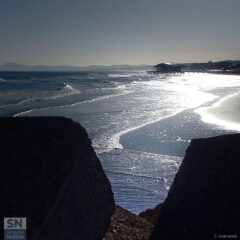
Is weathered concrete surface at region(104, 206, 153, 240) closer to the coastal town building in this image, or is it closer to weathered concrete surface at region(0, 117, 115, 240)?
weathered concrete surface at region(0, 117, 115, 240)

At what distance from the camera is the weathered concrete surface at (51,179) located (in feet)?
7.82

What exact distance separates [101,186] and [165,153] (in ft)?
21.3

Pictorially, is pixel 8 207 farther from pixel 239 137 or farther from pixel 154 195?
pixel 154 195

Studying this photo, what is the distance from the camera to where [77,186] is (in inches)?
108

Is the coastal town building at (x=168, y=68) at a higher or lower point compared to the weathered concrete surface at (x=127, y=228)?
higher

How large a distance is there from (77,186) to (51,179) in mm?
323

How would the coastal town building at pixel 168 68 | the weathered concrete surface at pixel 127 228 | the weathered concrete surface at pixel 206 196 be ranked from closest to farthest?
the weathered concrete surface at pixel 206 196, the weathered concrete surface at pixel 127 228, the coastal town building at pixel 168 68

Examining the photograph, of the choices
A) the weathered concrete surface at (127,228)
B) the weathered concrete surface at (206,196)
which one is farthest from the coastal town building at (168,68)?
the weathered concrete surface at (206,196)

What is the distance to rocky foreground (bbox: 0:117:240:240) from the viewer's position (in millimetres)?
2309

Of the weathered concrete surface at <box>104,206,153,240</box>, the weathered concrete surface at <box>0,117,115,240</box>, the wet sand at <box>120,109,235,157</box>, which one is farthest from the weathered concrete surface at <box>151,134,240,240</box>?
the wet sand at <box>120,109,235,157</box>

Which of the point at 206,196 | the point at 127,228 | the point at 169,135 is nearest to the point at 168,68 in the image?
the point at 169,135

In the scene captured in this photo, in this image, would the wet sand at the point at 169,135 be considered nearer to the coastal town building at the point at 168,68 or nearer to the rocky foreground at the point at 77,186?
the rocky foreground at the point at 77,186

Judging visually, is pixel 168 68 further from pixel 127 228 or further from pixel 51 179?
pixel 51 179

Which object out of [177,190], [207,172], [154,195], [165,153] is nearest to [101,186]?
[177,190]
